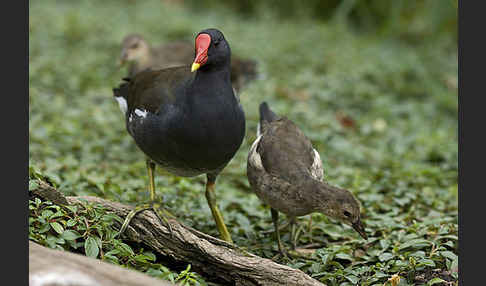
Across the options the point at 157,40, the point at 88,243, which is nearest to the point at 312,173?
the point at 88,243

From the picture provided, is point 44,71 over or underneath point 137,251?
over

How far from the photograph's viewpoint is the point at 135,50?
7234 millimetres

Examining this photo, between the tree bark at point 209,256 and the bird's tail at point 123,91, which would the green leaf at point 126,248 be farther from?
the bird's tail at point 123,91

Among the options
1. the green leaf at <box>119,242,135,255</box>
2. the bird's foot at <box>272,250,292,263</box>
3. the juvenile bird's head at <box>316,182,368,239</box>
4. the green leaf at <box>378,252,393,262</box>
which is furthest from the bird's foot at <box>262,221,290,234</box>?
the green leaf at <box>119,242,135,255</box>

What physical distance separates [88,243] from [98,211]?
0.40 m

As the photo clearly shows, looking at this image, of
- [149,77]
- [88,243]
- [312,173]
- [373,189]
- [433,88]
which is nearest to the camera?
[88,243]

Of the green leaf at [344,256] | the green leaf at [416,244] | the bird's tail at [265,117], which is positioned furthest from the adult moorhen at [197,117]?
the green leaf at [416,244]

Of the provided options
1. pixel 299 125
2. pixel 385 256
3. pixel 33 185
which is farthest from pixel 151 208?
pixel 299 125

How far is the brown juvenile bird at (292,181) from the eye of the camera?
12.7ft

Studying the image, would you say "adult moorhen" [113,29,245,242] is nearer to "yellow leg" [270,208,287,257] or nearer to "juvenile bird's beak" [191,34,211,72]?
"juvenile bird's beak" [191,34,211,72]

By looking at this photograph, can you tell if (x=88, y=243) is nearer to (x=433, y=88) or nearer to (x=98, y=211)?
(x=98, y=211)

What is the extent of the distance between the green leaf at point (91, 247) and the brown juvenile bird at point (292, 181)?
125 cm

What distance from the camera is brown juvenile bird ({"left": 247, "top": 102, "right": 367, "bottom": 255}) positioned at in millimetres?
3865

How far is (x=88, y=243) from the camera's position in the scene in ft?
10.9
